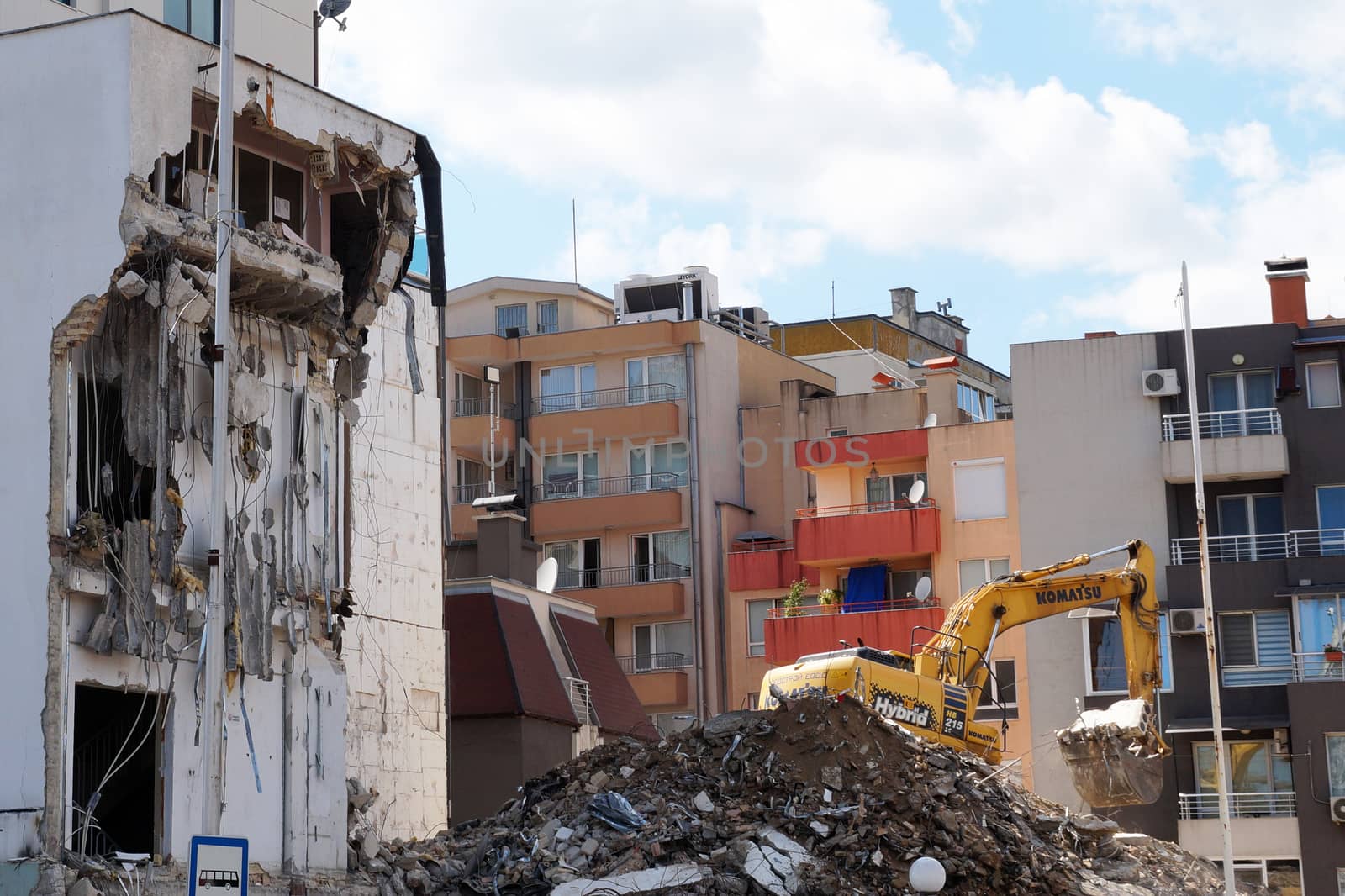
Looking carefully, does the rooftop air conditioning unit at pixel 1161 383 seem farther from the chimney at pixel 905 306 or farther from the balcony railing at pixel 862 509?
the chimney at pixel 905 306

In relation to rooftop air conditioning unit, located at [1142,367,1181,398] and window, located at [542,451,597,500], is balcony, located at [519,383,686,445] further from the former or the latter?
rooftop air conditioning unit, located at [1142,367,1181,398]

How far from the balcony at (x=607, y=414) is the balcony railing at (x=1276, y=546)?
56.8 feet

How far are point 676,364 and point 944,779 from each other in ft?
104

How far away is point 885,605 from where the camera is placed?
174ft

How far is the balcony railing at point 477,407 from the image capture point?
61.2 meters

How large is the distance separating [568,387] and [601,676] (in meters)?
15.7

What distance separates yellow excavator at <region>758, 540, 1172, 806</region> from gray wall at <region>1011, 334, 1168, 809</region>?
11400mm

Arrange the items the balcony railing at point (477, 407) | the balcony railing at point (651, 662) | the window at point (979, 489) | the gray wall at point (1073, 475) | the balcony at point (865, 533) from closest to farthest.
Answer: the gray wall at point (1073, 475)
the window at point (979, 489)
the balcony at point (865, 533)
the balcony railing at point (651, 662)
the balcony railing at point (477, 407)

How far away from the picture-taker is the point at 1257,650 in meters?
45.0

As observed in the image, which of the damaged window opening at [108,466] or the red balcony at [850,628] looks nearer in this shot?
the damaged window opening at [108,466]

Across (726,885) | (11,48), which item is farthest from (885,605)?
(11,48)

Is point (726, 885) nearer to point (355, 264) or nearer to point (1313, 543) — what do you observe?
point (355, 264)

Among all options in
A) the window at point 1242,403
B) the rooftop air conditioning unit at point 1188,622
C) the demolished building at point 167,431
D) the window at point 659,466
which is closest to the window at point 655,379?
the window at point 659,466

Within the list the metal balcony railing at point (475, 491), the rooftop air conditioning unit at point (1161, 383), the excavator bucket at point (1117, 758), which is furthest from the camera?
the metal balcony railing at point (475, 491)
